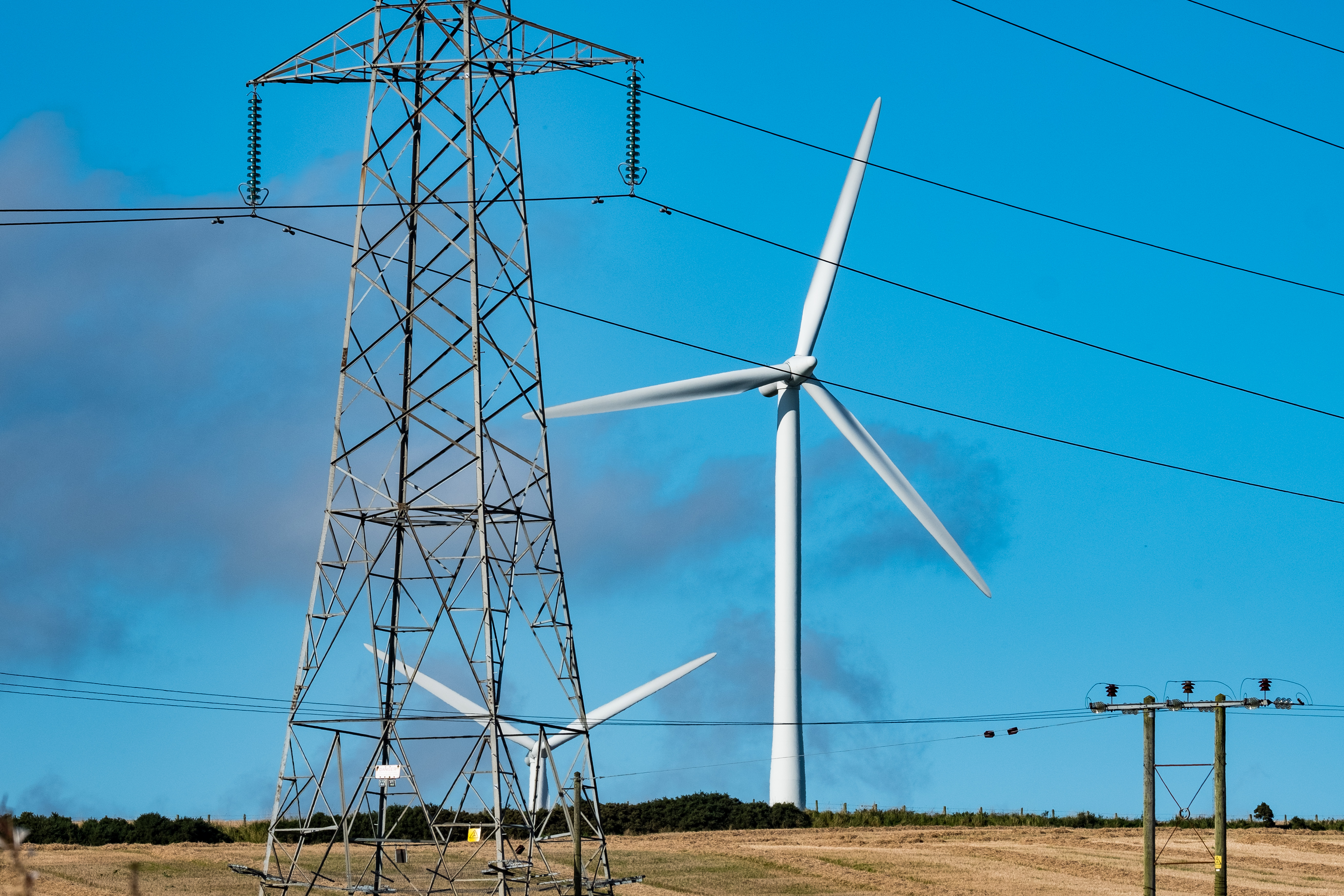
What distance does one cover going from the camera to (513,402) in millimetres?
33719

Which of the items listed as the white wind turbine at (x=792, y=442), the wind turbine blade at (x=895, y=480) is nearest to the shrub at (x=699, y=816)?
the white wind turbine at (x=792, y=442)

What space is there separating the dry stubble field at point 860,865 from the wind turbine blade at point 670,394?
18548 mm

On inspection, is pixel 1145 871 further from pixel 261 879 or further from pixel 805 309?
pixel 805 309

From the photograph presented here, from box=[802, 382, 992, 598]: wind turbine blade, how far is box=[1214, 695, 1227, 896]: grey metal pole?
2015 centimetres

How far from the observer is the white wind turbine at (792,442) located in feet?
218

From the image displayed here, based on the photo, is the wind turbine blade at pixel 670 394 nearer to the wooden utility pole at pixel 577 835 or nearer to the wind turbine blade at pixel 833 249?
the wind turbine blade at pixel 833 249

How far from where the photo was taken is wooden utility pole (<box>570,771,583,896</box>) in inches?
1384

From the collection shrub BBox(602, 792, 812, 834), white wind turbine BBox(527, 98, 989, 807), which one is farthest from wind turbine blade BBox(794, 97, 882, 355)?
shrub BBox(602, 792, 812, 834)

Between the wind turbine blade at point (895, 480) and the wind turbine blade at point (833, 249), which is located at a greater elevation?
the wind turbine blade at point (833, 249)

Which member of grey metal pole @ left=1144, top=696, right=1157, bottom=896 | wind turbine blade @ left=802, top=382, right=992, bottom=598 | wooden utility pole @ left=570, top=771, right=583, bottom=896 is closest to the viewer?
wooden utility pole @ left=570, top=771, right=583, bottom=896

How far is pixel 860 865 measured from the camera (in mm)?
59906

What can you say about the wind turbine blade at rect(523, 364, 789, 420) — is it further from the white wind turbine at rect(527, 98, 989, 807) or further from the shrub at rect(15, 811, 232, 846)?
the shrub at rect(15, 811, 232, 846)

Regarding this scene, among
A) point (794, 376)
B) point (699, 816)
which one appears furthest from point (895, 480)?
point (699, 816)

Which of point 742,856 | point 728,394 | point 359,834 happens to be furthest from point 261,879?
point 728,394
